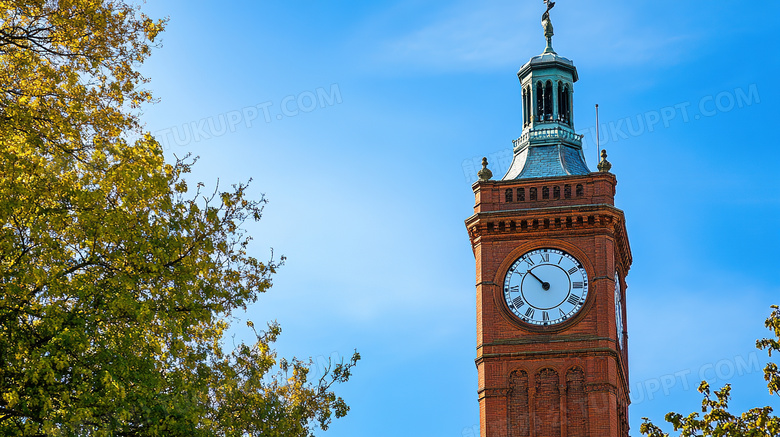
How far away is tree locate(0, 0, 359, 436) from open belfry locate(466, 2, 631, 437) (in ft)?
84.9

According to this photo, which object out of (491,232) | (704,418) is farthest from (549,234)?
(704,418)

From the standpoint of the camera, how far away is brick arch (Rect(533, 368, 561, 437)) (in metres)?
53.8

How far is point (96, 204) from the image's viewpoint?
25734mm

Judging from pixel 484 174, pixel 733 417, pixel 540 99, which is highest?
pixel 540 99

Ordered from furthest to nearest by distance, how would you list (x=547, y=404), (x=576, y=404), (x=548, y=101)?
1. (x=548, y=101)
2. (x=547, y=404)
3. (x=576, y=404)

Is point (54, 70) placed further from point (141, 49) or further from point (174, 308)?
point (174, 308)

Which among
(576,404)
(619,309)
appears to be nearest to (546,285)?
(619,309)

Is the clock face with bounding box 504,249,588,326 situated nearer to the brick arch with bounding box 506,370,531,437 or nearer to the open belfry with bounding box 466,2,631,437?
the open belfry with bounding box 466,2,631,437

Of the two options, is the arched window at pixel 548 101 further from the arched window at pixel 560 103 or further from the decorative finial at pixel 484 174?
the decorative finial at pixel 484 174

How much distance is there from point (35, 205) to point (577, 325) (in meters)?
33.2

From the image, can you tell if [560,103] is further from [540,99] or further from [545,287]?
[545,287]

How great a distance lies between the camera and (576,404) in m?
54.1

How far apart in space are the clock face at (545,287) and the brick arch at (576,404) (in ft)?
7.25

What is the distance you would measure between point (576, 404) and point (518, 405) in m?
2.23
